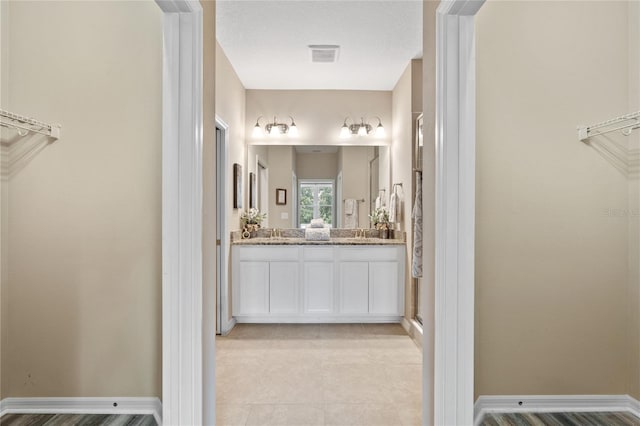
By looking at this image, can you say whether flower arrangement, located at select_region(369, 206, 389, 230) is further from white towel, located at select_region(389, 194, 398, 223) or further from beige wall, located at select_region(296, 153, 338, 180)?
beige wall, located at select_region(296, 153, 338, 180)

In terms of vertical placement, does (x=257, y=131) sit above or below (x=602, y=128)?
above

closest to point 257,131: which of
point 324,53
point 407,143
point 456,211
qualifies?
point 324,53

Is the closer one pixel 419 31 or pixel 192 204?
pixel 192 204

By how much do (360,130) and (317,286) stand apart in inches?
71.6

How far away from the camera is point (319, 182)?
432 cm

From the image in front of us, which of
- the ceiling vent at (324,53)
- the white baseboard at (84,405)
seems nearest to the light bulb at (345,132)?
the ceiling vent at (324,53)

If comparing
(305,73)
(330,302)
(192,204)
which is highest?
(305,73)

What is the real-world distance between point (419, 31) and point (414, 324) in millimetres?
Result: 2498

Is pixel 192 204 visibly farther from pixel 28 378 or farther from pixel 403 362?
pixel 403 362

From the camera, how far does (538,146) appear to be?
6.88ft

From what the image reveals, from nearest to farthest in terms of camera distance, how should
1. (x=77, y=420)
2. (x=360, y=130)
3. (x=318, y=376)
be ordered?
1. (x=77, y=420)
2. (x=318, y=376)
3. (x=360, y=130)

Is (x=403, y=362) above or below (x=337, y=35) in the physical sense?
below

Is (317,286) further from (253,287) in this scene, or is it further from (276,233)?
(276,233)

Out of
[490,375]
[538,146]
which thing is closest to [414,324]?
[490,375]
